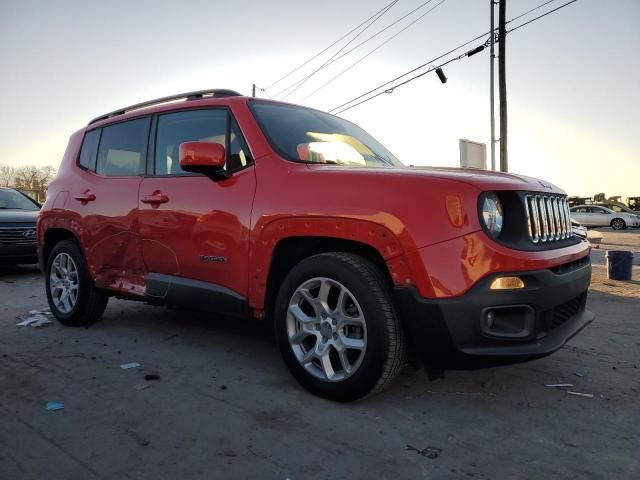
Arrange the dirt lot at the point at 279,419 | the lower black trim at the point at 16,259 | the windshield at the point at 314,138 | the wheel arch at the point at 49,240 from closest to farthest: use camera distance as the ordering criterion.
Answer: the dirt lot at the point at 279,419 < the windshield at the point at 314,138 < the wheel arch at the point at 49,240 < the lower black trim at the point at 16,259

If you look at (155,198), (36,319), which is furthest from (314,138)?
(36,319)

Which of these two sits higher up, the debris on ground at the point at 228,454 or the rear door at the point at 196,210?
the rear door at the point at 196,210

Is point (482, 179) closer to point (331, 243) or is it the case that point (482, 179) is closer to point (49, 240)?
point (331, 243)

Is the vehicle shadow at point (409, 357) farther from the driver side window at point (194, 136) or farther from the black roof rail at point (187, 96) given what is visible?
the black roof rail at point (187, 96)

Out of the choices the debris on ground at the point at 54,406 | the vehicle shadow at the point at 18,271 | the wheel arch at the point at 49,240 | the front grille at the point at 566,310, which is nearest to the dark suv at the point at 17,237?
the vehicle shadow at the point at 18,271

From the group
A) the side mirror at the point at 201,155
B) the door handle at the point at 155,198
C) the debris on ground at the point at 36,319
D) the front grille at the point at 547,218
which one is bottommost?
the debris on ground at the point at 36,319

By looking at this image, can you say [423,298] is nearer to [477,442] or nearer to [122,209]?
[477,442]

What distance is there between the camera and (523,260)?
2404 millimetres

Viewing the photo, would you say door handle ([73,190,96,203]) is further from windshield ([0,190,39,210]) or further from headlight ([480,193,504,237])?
windshield ([0,190,39,210])

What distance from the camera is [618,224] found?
29.1 meters

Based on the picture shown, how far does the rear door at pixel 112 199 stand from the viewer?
3990mm

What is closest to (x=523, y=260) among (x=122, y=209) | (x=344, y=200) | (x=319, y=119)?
(x=344, y=200)

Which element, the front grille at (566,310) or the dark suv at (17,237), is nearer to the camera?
the front grille at (566,310)

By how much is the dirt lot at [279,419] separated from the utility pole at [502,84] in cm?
1251
